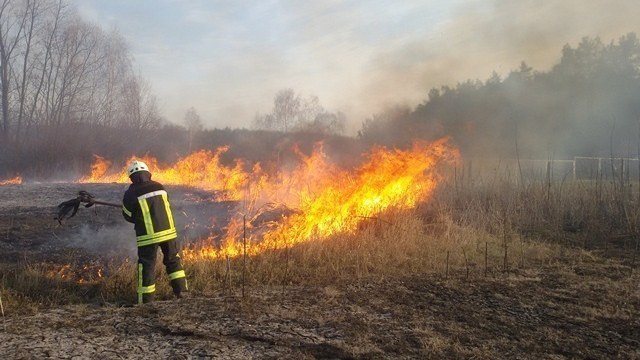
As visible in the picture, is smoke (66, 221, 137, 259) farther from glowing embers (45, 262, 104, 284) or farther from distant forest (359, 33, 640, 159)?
distant forest (359, 33, 640, 159)

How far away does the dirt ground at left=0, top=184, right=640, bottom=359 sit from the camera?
169 inches

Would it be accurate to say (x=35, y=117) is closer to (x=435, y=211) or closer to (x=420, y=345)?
(x=435, y=211)

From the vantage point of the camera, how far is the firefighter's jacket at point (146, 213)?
219 inches

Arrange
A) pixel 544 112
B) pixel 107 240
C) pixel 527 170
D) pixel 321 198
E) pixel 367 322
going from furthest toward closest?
pixel 544 112, pixel 527 170, pixel 321 198, pixel 107 240, pixel 367 322

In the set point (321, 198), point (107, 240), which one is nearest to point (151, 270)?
point (107, 240)

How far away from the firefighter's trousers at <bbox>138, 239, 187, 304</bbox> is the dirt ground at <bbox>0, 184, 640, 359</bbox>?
17 centimetres

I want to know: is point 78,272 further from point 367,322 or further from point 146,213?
point 367,322

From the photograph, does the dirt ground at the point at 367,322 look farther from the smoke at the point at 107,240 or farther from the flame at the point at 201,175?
the flame at the point at 201,175

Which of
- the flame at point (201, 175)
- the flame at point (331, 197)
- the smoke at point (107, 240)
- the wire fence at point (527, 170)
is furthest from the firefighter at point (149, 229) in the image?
the wire fence at point (527, 170)

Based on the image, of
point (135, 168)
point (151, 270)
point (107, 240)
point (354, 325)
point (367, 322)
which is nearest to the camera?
point (354, 325)

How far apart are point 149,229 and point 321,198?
4.47 metres

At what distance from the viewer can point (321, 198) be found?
9.42 m

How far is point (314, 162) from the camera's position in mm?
11641

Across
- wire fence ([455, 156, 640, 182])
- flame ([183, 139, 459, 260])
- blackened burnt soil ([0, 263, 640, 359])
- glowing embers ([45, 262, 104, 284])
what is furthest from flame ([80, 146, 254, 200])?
blackened burnt soil ([0, 263, 640, 359])
